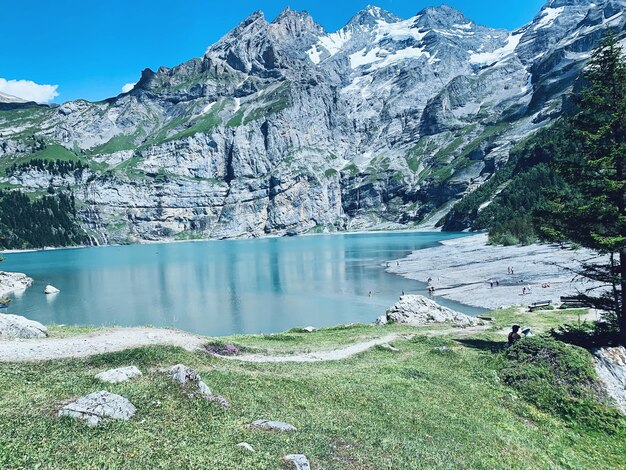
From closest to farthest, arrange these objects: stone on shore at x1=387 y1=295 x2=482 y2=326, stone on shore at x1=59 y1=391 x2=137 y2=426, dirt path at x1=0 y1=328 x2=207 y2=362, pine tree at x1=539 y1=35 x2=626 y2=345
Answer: stone on shore at x1=59 y1=391 x2=137 y2=426
dirt path at x1=0 y1=328 x2=207 y2=362
pine tree at x1=539 y1=35 x2=626 y2=345
stone on shore at x1=387 y1=295 x2=482 y2=326

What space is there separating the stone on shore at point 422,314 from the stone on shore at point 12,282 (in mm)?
98888

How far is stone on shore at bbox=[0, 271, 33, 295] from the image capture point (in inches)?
4128

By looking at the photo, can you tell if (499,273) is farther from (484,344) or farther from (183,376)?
(183,376)

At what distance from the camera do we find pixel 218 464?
470 inches

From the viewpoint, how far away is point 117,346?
23844mm

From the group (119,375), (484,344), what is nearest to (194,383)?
(119,375)

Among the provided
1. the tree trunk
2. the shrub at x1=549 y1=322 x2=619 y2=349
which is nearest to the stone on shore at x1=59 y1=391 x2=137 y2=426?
the shrub at x1=549 y1=322 x2=619 y2=349

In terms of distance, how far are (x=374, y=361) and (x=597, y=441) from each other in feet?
41.6

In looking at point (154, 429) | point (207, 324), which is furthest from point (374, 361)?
point (207, 324)

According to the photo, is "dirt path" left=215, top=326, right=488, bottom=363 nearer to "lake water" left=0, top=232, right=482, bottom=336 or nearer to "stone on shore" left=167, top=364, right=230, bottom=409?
"stone on shore" left=167, top=364, right=230, bottom=409

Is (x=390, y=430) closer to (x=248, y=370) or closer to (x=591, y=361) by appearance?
(x=248, y=370)

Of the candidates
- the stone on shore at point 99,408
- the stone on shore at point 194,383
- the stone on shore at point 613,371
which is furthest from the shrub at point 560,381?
the stone on shore at point 99,408

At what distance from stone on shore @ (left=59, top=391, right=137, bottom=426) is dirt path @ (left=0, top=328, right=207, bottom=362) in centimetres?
839

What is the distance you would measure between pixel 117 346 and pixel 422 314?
3429 centimetres
